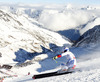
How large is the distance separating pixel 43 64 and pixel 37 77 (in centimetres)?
4061

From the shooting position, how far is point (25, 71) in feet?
189

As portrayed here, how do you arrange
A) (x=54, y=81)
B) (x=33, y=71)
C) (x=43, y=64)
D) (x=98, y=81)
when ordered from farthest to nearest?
(x=43, y=64), (x=33, y=71), (x=54, y=81), (x=98, y=81)

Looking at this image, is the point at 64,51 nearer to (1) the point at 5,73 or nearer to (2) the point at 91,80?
(2) the point at 91,80

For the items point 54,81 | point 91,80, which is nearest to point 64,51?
point 54,81

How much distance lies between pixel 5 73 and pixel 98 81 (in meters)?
51.9

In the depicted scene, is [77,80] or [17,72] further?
[17,72]

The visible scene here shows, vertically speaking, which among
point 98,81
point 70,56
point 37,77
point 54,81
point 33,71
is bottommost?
point 98,81

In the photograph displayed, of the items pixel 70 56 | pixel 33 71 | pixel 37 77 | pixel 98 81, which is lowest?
pixel 98 81

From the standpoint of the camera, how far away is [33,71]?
5581 cm

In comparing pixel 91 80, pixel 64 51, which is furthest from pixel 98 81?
pixel 64 51

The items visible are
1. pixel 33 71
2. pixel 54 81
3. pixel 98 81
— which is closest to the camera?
pixel 98 81

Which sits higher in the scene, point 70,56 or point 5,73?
point 5,73

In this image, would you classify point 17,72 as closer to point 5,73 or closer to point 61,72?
point 5,73

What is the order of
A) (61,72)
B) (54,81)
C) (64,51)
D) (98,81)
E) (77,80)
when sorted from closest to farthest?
(98,81)
(77,80)
(54,81)
(64,51)
(61,72)
